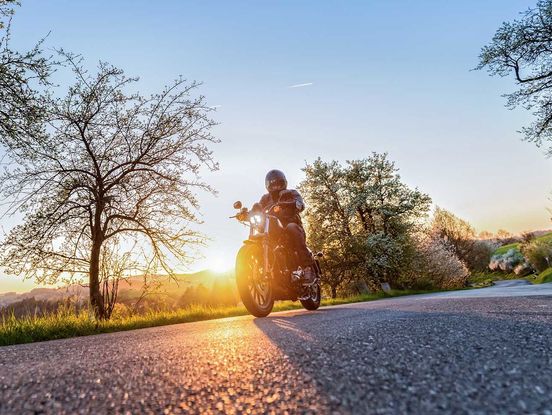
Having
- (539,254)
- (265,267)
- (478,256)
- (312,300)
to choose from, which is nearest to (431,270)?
(539,254)

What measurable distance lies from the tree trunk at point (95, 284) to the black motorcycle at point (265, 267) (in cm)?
680

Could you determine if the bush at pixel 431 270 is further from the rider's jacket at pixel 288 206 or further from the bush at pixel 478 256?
the bush at pixel 478 256

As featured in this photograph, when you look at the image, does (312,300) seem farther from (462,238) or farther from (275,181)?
(462,238)

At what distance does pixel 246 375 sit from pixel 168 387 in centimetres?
38

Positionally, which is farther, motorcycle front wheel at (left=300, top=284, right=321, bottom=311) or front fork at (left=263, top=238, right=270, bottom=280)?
motorcycle front wheel at (left=300, top=284, right=321, bottom=311)

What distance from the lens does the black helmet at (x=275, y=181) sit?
23.4 ft

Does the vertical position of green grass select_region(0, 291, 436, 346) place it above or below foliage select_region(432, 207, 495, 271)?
below

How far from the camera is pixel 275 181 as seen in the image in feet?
23.4

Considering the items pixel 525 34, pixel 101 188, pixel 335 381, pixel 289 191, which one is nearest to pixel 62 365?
pixel 335 381

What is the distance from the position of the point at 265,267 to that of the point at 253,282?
325 millimetres

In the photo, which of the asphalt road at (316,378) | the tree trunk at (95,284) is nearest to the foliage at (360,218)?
the tree trunk at (95,284)

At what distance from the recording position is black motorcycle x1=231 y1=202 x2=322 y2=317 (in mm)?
5672

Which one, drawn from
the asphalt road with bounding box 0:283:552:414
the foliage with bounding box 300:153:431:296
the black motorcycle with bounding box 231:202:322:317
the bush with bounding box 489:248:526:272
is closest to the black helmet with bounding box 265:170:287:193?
the black motorcycle with bounding box 231:202:322:317

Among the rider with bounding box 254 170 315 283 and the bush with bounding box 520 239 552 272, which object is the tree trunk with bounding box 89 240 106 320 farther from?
the bush with bounding box 520 239 552 272
